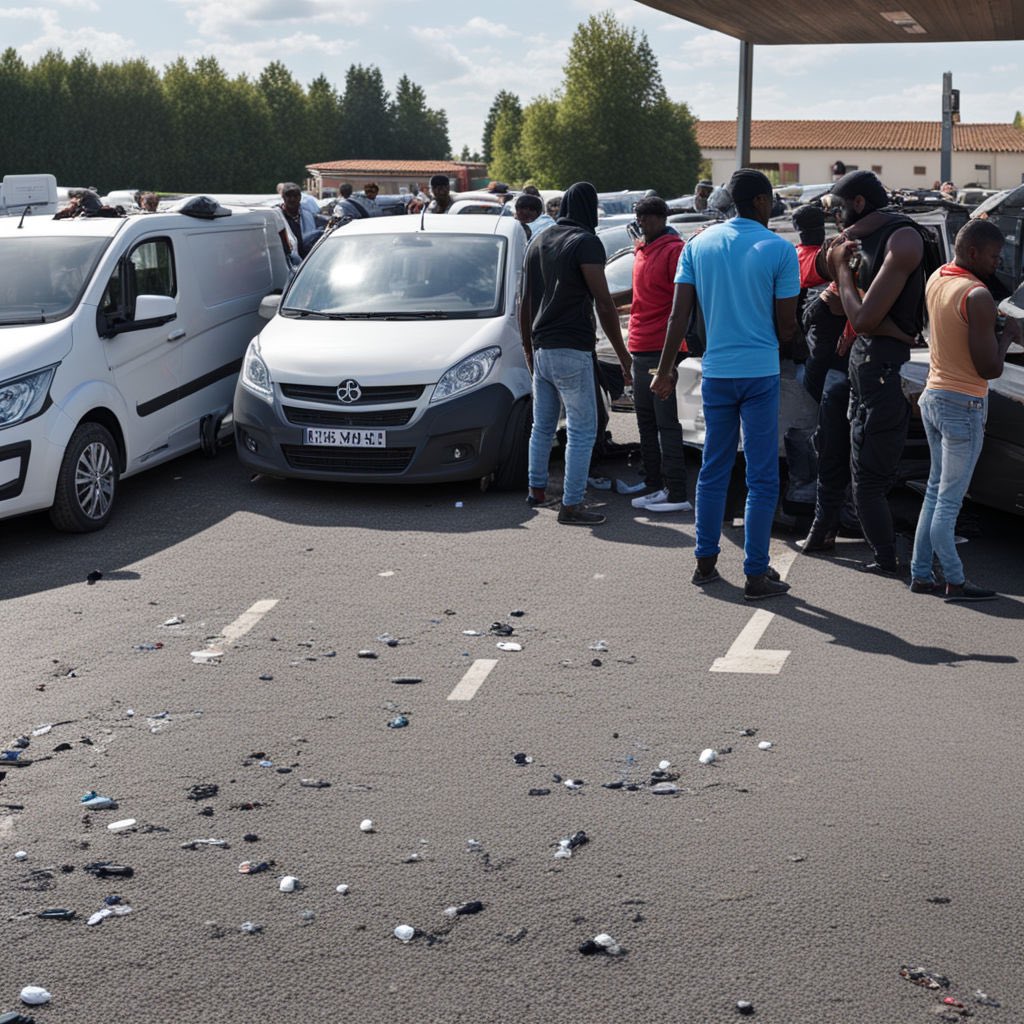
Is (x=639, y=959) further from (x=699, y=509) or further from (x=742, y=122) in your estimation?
(x=742, y=122)

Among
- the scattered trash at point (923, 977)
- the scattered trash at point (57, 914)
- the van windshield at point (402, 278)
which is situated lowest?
the scattered trash at point (57, 914)

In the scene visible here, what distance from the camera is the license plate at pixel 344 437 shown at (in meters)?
9.58

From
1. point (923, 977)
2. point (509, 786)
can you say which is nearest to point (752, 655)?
point (509, 786)

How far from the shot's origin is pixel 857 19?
2133cm

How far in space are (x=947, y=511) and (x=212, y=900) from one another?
14.2 feet

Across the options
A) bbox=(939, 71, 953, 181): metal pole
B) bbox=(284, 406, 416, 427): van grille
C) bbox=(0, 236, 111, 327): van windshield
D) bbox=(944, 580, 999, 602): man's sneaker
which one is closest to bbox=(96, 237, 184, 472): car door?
bbox=(0, 236, 111, 327): van windshield

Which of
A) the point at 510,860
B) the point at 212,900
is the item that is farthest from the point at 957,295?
the point at 212,900

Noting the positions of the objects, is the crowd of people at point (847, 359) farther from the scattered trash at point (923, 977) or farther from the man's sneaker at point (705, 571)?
the scattered trash at point (923, 977)

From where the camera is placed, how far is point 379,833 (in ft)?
15.2

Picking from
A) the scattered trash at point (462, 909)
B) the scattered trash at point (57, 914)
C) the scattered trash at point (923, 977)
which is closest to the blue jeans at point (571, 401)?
the scattered trash at point (462, 909)

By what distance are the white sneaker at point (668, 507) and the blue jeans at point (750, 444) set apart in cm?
195

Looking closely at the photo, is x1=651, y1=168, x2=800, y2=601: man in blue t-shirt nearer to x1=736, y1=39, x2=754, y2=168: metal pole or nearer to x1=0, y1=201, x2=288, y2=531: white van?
x1=0, y1=201, x2=288, y2=531: white van

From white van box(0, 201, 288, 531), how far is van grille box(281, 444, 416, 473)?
1084 millimetres

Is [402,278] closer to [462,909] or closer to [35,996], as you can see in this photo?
[462,909]
